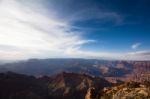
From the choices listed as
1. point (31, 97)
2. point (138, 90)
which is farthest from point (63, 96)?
point (138, 90)

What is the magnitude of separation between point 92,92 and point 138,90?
14.4 meters

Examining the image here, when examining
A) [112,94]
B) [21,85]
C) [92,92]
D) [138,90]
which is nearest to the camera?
[138,90]

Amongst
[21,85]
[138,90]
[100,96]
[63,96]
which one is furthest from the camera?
[21,85]

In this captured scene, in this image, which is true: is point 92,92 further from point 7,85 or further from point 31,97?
point 7,85

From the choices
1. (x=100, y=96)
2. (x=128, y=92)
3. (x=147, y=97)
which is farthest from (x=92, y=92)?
(x=147, y=97)

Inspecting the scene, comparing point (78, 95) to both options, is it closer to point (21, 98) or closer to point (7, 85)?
point (21, 98)

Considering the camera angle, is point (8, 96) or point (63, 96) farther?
point (63, 96)

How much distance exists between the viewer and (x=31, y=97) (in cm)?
16488

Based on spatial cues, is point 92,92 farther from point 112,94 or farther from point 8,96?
point 8,96

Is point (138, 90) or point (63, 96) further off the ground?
point (138, 90)

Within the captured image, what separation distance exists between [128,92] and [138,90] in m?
2.27

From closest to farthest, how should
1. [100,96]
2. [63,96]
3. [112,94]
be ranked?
[112,94] < [100,96] < [63,96]

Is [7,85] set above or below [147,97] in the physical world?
below

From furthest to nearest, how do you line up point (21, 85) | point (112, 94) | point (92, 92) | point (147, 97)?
point (21, 85) < point (92, 92) < point (112, 94) < point (147, 97)
